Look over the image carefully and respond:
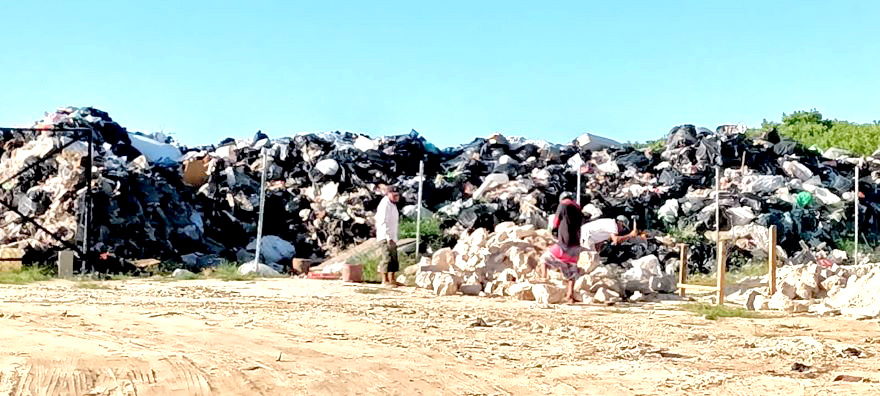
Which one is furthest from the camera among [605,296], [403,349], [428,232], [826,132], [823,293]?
[826,132]

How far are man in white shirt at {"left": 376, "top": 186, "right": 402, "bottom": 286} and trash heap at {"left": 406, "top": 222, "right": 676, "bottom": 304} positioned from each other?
0.88 ft

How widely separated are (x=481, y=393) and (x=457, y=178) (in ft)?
55.3

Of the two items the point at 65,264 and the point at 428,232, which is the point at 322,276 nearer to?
the point at 428,232

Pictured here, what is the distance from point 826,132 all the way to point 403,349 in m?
29.0

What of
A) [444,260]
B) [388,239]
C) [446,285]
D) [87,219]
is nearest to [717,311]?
[446,285]

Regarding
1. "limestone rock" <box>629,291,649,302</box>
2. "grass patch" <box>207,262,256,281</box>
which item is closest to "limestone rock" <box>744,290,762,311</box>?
"limestone rock" <box>629,291,649,302</box>

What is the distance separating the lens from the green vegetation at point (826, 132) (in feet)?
98.5

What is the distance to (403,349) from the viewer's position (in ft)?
25.0

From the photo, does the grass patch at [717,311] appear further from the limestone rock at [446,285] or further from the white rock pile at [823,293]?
the limestone rock at [446,285]

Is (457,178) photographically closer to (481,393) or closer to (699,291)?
(699,291)

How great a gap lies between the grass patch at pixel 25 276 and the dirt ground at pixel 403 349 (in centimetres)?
249

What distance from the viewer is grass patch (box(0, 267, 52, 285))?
14352 millimetres

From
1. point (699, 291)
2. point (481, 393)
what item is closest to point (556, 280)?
point (699, 291)

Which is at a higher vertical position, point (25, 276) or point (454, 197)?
point (454, 197)
